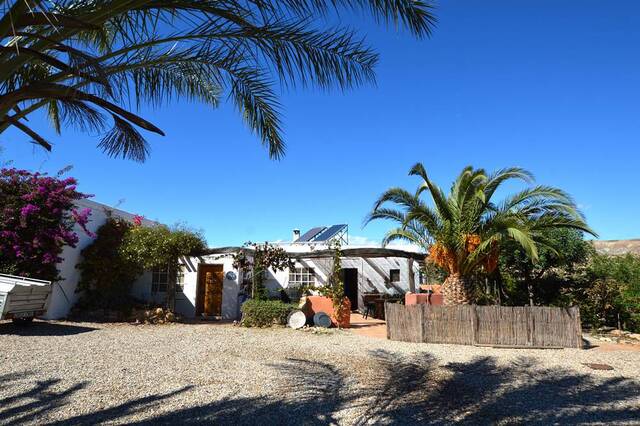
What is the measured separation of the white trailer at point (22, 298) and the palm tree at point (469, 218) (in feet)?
30.3

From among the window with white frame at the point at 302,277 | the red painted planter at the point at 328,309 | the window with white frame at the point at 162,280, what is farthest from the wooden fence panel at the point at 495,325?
the window with white frame at the point at 162,280

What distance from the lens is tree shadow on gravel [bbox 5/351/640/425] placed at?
491 centimetres

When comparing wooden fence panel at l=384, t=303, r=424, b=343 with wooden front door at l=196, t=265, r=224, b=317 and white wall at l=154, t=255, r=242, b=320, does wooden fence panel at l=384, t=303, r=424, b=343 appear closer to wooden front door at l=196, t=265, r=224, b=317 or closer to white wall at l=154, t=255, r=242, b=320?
white wall at l=154, t=255, r=242, b=320

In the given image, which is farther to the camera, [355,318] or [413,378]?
[355,318]

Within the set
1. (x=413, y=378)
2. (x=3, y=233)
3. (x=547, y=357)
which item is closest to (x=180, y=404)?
(x=413, y=378)

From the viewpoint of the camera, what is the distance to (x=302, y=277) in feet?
62.5

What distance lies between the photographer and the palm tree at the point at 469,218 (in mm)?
10414

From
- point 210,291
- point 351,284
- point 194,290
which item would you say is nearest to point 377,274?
point 351,284

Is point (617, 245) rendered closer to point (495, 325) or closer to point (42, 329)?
point (495, 325)

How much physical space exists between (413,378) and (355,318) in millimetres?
9977

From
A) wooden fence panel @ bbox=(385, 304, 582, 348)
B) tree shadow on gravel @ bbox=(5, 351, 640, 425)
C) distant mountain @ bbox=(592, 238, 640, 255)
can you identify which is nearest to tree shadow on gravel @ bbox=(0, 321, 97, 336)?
tree shadow on gravel @ bbox=(5, 351, 640, 425)

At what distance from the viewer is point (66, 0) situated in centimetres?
356

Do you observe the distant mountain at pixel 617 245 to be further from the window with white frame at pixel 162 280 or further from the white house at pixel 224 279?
the window with white frame at pixel 162 280

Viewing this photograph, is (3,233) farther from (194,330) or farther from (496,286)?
(496,286)
